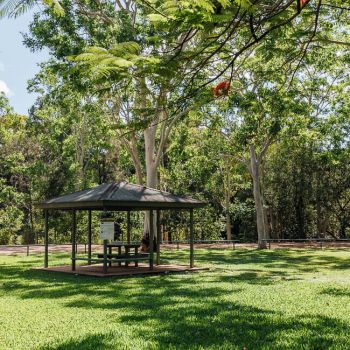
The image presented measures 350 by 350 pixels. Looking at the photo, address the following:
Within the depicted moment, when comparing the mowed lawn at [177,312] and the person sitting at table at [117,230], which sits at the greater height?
the person sitting at table at [117,230]

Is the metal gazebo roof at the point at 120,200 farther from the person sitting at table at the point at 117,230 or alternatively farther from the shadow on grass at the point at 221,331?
the person sitting at table at the point at 117,230

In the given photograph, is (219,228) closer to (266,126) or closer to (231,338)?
(266,126)

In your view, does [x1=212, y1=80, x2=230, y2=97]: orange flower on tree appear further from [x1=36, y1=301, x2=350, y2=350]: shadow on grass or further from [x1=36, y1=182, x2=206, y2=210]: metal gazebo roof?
[x1=36, y1=182, x2=206, y2=210]: metal gazebo roof

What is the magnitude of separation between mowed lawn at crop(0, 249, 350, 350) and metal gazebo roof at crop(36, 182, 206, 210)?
2085 millimetres

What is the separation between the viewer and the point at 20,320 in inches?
314

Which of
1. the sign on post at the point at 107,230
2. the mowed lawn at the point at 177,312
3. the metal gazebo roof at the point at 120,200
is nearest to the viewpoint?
the mowed lawn at the point at 177,312

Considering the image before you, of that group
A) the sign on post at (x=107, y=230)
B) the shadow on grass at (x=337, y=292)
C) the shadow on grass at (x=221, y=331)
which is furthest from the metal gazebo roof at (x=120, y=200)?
the shadow on grass at (x=221, y=331)

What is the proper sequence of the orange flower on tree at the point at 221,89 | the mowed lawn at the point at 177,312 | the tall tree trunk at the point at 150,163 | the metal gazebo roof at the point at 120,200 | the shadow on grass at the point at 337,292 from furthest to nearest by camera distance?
the tall tree trunk at the point at 150,163 → the metal gazebo roof at the point at 120,200 → the shadow on grass at the point at 337,292 → the mowed lawn at the point at 177,312 → the orange flower on tree at the point at 221,89

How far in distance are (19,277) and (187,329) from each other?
866cm

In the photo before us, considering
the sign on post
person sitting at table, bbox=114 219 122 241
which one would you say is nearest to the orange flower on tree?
the sign on post

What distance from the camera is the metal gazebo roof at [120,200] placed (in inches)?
570

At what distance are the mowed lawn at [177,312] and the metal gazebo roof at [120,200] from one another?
6.84 feet

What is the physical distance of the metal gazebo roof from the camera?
14.5m

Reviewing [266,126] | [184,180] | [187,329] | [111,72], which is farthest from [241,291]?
[184,180]
